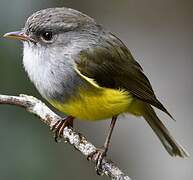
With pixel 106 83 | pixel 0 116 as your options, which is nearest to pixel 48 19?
pixel 106 83

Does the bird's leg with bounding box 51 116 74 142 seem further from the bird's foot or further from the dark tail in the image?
the dark tail

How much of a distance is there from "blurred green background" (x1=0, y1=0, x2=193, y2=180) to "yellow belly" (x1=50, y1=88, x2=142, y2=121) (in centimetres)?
140

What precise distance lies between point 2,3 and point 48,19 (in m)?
2.05

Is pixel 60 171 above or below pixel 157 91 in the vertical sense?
below

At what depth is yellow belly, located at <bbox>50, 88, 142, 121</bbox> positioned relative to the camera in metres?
5.40

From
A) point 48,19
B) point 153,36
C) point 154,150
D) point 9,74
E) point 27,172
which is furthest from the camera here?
point 153,36

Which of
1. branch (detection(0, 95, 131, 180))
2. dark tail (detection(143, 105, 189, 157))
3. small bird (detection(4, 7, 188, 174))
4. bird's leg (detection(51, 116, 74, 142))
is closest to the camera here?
branch (detection(0, 95, 131, 180))

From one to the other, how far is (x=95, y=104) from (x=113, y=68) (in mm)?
435

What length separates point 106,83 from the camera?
562cm

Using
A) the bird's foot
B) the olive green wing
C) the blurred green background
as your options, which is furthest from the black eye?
the blurred green background

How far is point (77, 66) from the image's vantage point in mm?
5500

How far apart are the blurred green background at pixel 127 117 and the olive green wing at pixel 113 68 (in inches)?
55.9

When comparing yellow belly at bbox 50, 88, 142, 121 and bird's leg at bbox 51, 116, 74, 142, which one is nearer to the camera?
yellow belly at bbox 50, 88, 142, 121

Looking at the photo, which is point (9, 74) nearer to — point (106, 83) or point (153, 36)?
point (106, 83)
